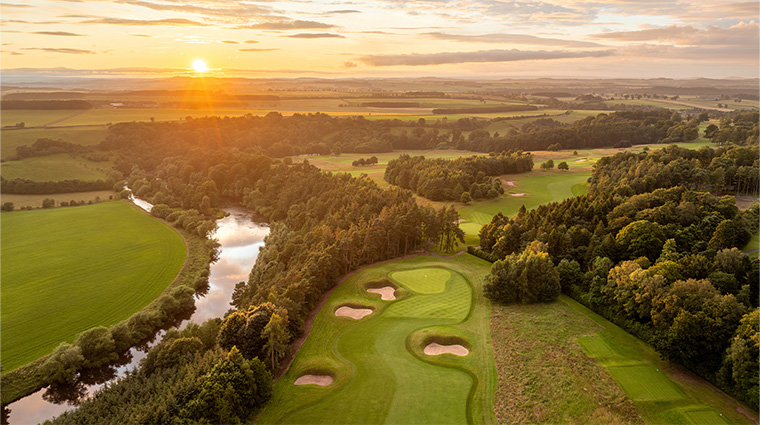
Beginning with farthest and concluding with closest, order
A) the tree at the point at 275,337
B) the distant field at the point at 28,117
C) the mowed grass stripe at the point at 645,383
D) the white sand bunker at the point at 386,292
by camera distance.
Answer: the distant field at the point at 28,117 → the white sand bunker at the point at 386,292 → the tree at the point at 275,337 → the mowed grass stripe at the point at 645,383

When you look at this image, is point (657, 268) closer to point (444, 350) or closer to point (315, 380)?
point (444, 350)

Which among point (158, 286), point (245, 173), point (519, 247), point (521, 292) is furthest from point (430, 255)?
point (245, 173)

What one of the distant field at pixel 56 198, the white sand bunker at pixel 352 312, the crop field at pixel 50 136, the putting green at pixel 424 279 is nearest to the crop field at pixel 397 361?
the putting green at pixel 424 279

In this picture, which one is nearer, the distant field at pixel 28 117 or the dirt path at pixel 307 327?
the dirt path at pixel 307 327

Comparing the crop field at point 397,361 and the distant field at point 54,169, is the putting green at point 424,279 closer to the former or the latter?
the crop field at point 397,361

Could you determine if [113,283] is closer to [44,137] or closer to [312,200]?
[312,200]

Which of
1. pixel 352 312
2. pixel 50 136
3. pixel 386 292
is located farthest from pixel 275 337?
pixel 50 136
